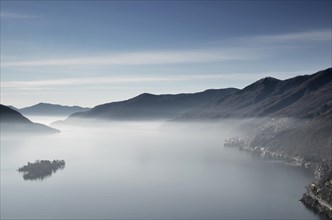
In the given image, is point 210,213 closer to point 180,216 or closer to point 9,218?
point 180,216

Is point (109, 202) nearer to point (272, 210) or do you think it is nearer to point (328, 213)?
point (272, 210)

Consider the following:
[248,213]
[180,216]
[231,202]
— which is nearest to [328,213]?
[248,213]

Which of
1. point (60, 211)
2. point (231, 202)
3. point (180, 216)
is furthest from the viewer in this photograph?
→ point (231, 202)

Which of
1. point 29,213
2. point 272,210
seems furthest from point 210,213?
point 29,213

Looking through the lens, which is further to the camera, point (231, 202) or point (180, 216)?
point (231, 202)

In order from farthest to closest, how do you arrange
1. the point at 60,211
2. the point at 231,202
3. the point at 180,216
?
the point at 231,202, the point at 60,211, the point at 180,216

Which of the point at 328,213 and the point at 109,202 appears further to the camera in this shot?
the point at 109,202

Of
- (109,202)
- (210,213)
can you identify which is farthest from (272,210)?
(109,202)
